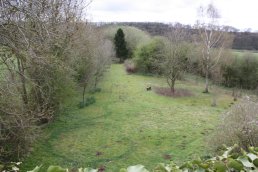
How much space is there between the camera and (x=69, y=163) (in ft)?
38.1

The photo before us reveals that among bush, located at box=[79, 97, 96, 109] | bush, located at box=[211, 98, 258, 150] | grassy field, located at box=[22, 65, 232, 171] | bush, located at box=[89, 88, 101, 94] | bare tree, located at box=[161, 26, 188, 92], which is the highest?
bare tree, located at box=[161, 26, 188, 92]

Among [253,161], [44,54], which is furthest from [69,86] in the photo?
[253,161]

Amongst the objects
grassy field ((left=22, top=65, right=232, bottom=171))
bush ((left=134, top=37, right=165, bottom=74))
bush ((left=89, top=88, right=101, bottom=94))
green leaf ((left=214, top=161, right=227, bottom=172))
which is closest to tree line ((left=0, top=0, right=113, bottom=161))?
grassy field ((left=22, top=65, right=232, bottom=171))

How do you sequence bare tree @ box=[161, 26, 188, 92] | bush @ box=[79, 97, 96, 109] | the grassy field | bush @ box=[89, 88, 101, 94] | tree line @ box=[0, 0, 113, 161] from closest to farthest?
tree line @ box=[0, 0, 113, 161] → the grassy field → bush @ box=[79, 97, 96, 109] → bush @ box=[89, 88, 101, 94] → bare tree @ box=[161, 26, 188, 92]

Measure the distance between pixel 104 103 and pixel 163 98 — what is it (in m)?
5.41

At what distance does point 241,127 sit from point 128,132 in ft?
23.6

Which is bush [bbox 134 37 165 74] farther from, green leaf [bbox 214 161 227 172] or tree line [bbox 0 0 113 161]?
green leaf [bbox 214 161 227 172]

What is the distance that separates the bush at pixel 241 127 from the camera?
9305 mm

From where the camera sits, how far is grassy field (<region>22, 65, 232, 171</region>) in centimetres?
1215

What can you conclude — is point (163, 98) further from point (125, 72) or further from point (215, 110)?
point (125, 72)

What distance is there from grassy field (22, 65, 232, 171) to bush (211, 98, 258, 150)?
6.24 feet

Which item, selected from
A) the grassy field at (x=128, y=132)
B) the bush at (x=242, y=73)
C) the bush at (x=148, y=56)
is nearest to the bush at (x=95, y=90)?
the grassy field at (x=128, y=132)

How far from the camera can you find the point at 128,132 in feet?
50.7

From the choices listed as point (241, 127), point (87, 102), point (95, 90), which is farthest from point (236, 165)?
point (95, 90)
